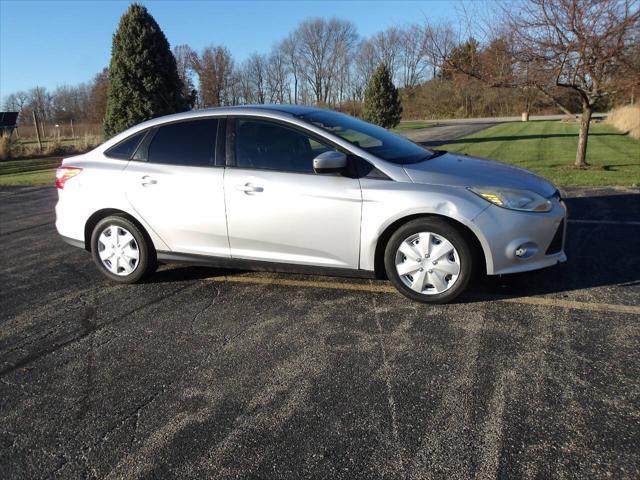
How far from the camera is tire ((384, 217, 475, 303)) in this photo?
3904mm

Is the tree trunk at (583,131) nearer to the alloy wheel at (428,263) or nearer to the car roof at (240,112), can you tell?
the car roof at (240,112)

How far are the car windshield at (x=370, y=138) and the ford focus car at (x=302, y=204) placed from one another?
0.07 feet

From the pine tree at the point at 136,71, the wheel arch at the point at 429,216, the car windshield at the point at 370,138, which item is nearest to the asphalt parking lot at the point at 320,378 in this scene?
the wheel arch at the point at 429,216

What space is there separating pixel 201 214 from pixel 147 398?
199 cm

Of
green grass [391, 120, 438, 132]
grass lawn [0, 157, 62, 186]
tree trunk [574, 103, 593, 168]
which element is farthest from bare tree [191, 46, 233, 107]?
tree trunk [574, 103, 593, 168]

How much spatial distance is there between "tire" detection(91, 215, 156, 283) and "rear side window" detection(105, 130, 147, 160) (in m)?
0.61

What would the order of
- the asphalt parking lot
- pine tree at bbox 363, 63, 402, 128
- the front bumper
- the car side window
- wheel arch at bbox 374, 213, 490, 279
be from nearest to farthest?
the asphalt parking lot, the front bumper, wheel arch at bbox 374, 213, 490, 279, the car side window, pine tree at bbox 363, 63, 402, 128

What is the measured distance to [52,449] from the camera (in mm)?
2535

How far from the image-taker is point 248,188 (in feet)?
14.3

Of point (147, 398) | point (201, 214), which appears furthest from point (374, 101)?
point (147, 398)

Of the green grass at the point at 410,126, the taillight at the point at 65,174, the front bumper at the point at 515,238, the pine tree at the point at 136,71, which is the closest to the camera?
the front bumper at the point at 515,238

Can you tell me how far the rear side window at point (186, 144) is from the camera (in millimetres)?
4621

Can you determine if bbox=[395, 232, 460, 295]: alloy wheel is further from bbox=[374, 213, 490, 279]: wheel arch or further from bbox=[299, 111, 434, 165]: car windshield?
bbox=[299, 111, 434, 165]: car windshield

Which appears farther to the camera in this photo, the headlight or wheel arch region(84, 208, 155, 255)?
wheel arch region(84, 208, 155, 255)
